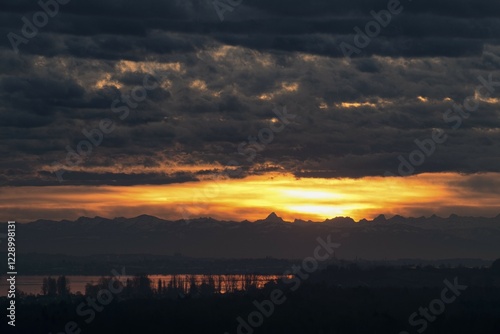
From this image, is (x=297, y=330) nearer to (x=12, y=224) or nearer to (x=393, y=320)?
(x=393, y=320)

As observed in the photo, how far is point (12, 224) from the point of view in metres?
106

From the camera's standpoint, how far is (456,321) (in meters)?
191

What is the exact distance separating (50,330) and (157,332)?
19258mm

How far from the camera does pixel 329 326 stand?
194500 mm

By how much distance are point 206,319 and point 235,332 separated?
27.0 feet

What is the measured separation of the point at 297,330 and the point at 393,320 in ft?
59.6

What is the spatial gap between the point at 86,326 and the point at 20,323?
1195 centimetres

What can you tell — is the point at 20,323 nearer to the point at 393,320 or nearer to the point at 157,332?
the point at 157,332

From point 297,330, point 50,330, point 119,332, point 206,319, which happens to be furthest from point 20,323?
point 297,330

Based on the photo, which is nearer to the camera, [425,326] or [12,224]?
[12,224]

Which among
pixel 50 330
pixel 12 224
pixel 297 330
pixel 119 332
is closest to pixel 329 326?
pixel 297 330

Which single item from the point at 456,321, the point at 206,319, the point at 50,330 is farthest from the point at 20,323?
the point at 456,321

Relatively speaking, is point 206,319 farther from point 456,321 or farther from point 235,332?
→ point 456,321

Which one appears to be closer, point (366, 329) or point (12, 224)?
point (12, 224)
